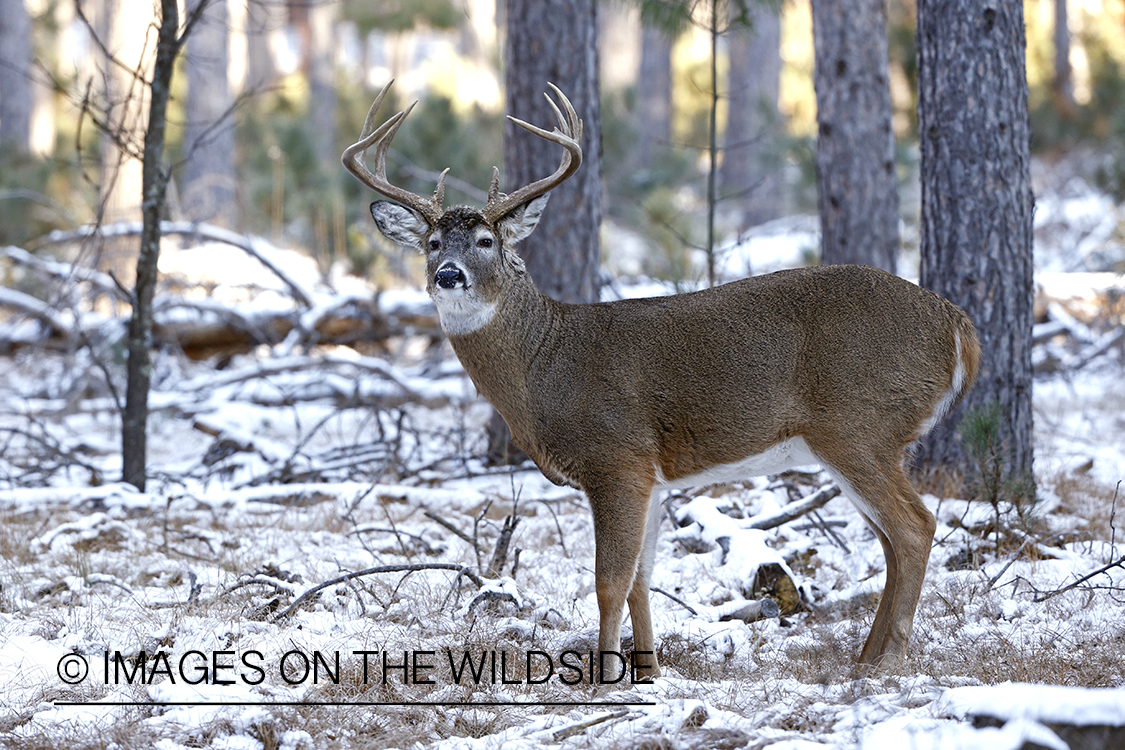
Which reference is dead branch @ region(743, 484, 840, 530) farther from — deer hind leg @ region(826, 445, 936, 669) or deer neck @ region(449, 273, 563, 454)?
deer neck @ region(449, 273, 563, 454)

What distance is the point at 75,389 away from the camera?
881 cm

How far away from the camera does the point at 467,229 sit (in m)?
4.39

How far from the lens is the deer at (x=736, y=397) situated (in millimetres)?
4004

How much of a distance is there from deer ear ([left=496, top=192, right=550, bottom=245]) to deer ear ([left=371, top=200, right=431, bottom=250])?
13.1 inches

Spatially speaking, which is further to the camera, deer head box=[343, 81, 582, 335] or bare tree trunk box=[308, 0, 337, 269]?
bare tree trunk box=[308, 0, 337, 269]

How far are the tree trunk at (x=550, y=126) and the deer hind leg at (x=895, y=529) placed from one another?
3.24 metres

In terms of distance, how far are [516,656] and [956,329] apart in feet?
6.91

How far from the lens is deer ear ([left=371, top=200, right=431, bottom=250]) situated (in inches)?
179

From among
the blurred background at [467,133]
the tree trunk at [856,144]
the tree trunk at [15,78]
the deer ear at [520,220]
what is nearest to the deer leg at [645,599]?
the deer ear at [520,220]

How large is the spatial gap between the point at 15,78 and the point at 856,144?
17416mm

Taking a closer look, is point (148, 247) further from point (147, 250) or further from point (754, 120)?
point (754, 120)

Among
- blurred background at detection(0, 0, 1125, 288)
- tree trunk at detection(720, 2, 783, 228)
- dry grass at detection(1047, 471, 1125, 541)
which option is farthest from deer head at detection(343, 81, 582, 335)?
tree trunk at detection(720, 2, 783, 228)

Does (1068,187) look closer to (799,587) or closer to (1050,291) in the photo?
(1050,291)

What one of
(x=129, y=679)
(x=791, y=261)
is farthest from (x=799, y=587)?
(x=791, y=261)
